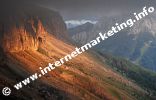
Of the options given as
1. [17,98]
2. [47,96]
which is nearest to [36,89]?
[47,96]

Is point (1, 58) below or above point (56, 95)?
above

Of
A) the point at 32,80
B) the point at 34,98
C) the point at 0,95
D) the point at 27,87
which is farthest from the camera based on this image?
the point at 32,80

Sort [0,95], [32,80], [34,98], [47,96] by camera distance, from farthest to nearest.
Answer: [32,80], [47,96], [34,98], [0,95]

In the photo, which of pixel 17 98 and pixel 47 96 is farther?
pixel 47 96

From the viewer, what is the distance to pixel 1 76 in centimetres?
15875

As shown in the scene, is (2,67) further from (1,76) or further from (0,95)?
(0,95)

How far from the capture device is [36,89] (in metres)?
173

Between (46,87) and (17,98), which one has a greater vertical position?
(17,98)

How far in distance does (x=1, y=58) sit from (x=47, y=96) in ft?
103

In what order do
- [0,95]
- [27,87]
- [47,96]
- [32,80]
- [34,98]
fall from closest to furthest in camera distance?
[0,95]
[34,98]
[27,87]
[47,96]
[32,80]

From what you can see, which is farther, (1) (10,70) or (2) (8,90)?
(1) (10,70)

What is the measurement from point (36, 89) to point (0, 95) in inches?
1715

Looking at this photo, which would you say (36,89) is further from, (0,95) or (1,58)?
(0,95)

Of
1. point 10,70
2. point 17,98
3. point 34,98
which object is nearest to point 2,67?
point 10,70
